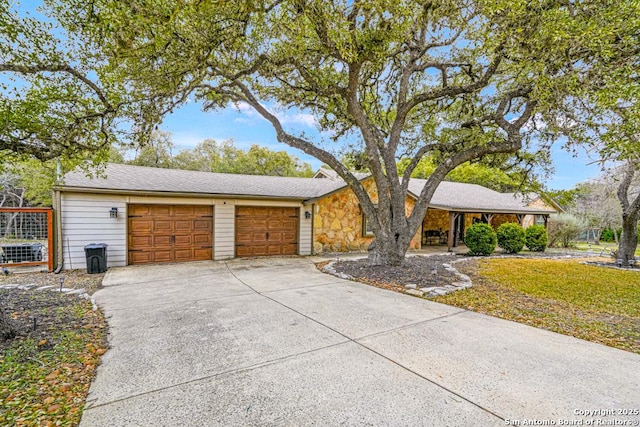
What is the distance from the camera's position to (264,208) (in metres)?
10.9

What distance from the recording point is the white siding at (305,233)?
1142cm

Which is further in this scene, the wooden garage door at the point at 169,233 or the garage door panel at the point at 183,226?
the garage door panel at the point at 183,226

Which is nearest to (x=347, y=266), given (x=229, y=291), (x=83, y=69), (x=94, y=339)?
(x=229, y=291)

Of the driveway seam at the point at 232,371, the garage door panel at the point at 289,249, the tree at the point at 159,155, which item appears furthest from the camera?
the tree at the point at 159,155

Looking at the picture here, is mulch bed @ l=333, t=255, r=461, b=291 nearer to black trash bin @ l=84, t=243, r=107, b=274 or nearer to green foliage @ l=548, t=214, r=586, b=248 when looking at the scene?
black trash bin @ l=84, t=243, r=107, b=274

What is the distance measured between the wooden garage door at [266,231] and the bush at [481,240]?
6872mm

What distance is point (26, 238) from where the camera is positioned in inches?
330

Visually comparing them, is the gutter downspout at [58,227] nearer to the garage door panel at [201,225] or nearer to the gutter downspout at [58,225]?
the gutter downspout at [58,225]

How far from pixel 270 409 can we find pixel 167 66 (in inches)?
240

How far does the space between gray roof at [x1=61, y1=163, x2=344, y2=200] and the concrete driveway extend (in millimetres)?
4582

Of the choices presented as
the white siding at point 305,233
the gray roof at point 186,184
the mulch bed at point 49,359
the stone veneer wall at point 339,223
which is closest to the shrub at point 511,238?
the stone veneer wall at point 339,223

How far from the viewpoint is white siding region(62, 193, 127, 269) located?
318 inches

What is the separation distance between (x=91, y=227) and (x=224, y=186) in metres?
3.99

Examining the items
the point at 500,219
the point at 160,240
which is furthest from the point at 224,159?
the point at 500,219
